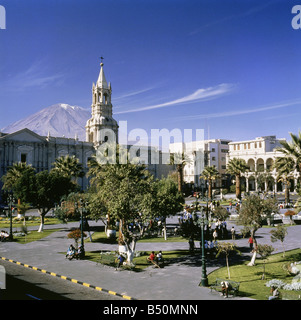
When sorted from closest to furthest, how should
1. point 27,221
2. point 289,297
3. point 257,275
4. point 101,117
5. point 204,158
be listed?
1. point 289,297
2. point 257,275
3. point 27,221
4. point 101,117
5. point 204,158

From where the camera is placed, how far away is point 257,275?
711 inches

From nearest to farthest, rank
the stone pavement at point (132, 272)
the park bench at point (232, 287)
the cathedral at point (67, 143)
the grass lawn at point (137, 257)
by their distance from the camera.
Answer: the park bench at point (232, 287) < the stone pavement at point (132, 272) < the grass lawn at point (137, 257) < the cathedral at point (67, 143)

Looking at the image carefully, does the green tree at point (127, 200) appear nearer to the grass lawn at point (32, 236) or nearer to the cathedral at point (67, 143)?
the grass lawn at point (32, 236)

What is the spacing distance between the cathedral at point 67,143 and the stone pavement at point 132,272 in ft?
137

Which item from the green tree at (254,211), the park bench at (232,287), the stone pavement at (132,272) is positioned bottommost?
the stone pavement at (132,272)

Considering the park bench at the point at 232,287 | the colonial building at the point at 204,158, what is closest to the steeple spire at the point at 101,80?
the colonial building at the point at 204,158

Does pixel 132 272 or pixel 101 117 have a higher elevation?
pixel 101 117

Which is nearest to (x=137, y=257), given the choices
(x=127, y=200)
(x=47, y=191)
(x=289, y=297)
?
(x=127, y=200)

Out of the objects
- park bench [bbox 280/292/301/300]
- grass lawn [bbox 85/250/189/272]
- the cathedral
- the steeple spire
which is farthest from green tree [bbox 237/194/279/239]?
the steeple spire

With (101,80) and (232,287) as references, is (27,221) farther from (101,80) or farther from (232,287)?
(101,80)

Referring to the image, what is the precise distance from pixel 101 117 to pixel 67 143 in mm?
11505

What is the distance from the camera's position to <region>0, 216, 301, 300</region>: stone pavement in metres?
15.1

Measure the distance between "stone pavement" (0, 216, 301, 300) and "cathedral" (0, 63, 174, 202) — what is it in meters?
41.9

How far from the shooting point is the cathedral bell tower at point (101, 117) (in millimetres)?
85938
